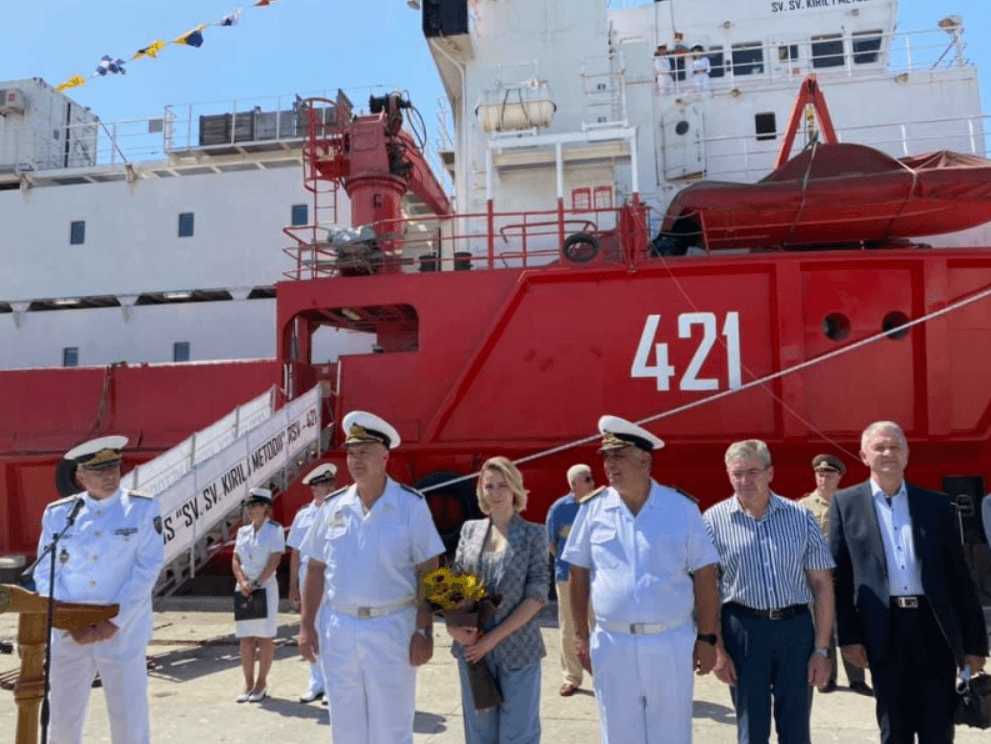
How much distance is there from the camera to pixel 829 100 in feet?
35.3

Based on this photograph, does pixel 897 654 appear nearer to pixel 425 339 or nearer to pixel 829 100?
pixel 425 339

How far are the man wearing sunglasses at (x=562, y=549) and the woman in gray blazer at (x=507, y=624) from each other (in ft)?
4.39

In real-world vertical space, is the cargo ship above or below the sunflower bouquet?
above

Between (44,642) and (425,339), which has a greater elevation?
(425,339)

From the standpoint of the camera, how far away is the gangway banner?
22.6 ft

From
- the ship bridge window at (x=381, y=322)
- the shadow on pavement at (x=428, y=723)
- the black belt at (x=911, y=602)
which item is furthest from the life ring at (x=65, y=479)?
the black belt at (x=911, y=602)

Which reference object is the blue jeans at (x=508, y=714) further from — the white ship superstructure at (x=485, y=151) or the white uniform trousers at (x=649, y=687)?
the white ship superstructure at (x=485, y=151)

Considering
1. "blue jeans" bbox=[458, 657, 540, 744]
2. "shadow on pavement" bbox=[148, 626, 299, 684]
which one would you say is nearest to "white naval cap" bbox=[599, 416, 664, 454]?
"blue jeans" bbox=[458, 657, 540, 744]

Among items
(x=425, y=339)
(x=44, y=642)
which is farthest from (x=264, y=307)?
(x=44, y=642)

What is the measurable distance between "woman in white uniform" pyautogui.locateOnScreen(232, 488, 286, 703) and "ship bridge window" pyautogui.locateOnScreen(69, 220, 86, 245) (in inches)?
444

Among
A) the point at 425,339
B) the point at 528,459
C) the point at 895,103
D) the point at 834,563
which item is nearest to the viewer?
the point at 834,563

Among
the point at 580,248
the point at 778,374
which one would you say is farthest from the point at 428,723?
the point at 580,248

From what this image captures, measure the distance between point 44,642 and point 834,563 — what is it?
3.03m

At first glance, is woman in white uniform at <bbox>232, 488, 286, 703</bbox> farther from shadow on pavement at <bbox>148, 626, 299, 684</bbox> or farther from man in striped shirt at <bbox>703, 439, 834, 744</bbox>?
man in striped shirt at <bbox>703, 439, 834, 744</bbox>
